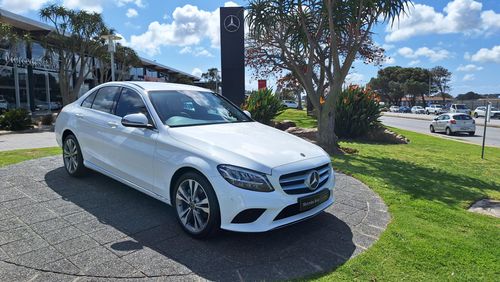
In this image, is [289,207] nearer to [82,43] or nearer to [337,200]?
[337,200]

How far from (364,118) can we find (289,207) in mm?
12525

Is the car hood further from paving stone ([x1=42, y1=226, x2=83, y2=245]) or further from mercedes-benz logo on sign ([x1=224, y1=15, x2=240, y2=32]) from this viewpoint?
mercedes-benz logo on sign ([x1=224, y1=15, x2=240, y2=32])

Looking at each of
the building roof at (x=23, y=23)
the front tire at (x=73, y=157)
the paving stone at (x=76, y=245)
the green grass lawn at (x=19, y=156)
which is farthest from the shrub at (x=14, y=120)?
the paving stone at (x=76, y=245)

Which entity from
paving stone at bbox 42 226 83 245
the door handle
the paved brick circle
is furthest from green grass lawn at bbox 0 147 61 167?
paving stone at bbox 42 226 83 245

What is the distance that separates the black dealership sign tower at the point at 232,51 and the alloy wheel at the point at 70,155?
10075 mm

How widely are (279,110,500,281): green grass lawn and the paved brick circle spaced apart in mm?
219

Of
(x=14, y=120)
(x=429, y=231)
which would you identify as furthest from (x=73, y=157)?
(x=14, y=120)

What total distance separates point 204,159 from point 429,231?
2604mm

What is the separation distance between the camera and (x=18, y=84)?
1115 inches

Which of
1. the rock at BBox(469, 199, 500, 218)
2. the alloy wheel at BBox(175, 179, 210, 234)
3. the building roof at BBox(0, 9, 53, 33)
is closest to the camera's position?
the alloy wheel at BBox(175, 179, 210, 234)

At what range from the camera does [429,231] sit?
4.19 m

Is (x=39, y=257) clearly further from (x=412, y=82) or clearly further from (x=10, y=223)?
(x=412, y=82)

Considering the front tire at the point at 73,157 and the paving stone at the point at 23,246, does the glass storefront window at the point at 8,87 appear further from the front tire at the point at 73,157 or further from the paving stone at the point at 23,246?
the paving stone at the point at 23,246

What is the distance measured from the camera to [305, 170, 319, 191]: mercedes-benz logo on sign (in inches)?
147
